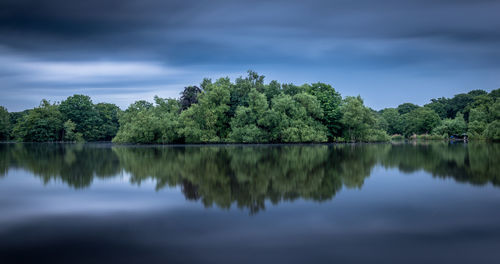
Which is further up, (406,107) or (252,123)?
(406,107)

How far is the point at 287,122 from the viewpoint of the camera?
60188mm

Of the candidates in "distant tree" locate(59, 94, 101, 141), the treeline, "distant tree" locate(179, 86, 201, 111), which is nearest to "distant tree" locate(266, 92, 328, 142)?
the treeline

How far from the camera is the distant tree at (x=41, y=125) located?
8862 cm

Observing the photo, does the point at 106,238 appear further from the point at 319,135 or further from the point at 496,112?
the point at 496,112

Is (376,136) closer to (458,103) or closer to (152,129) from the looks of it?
(152,129)

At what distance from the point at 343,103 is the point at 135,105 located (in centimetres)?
4153

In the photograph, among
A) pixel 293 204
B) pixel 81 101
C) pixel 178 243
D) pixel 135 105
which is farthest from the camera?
pixel 81 101

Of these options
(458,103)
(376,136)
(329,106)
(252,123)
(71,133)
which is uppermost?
(458,103)

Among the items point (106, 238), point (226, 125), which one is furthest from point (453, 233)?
point (226, 125)

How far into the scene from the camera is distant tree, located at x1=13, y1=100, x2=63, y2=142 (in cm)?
8862

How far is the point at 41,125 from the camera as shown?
88500mm

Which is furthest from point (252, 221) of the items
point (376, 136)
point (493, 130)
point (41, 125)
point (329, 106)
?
point (41, 125)

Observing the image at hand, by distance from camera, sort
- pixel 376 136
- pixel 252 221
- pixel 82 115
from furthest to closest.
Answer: pixel 82 115 < pixel 376 136 < pixel 252 221

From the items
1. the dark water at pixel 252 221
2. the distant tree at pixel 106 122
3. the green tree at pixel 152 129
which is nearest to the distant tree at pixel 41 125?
the distant tree at pixel 106 122
